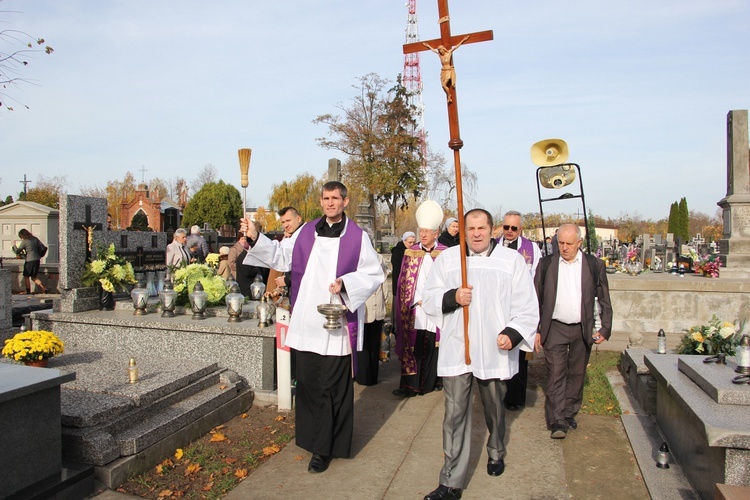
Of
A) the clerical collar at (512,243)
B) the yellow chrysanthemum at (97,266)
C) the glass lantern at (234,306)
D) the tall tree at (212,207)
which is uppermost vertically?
the tall tree at (212,207)

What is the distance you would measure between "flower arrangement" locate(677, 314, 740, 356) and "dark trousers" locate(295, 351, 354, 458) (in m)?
3.25

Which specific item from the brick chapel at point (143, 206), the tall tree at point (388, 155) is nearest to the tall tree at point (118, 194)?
the brick chapel at point (143, 206)

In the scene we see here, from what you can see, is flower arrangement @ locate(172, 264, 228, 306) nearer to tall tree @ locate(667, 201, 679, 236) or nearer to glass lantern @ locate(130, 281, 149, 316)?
glass lantern @ locate(130, 281, 149, 316)

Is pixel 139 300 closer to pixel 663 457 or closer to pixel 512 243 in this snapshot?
pixel 512 243

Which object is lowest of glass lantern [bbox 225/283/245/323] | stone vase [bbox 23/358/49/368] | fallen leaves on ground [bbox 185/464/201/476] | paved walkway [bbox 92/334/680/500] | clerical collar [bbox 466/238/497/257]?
paved walkway [bbox 92/334/680/500]

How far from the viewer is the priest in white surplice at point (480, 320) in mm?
4066

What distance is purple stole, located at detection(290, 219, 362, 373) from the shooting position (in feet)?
15.6

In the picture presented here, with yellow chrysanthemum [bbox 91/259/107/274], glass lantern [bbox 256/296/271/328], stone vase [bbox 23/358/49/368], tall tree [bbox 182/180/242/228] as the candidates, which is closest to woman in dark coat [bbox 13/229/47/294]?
yellow chrysanthemum [bbox 91/259/107/274]

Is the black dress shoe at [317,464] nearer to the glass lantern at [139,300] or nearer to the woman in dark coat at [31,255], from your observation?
the glass lantern at [139,300]

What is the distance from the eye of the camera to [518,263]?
4348 mm

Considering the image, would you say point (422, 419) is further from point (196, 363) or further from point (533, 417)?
point (196, 363)

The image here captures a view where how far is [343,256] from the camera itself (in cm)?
479

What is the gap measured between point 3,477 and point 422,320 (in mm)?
4262

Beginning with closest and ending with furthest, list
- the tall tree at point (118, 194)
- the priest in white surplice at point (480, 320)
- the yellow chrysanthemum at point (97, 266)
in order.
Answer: the priest in white surplice at point (480, 320) → the yellow chrysanthemum at point (97, 266) → the tall tree at point (118, 194)
